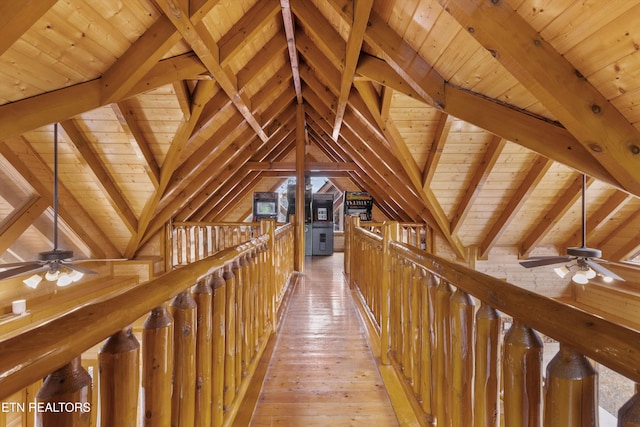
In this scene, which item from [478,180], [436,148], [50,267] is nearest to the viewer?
[50,267]

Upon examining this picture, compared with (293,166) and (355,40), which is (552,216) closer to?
(355,40)

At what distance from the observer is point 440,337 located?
1.26 metres

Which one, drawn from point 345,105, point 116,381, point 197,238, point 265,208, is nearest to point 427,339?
point 116,381

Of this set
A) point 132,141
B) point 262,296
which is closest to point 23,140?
point 132,141

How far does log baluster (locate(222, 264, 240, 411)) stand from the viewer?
4.71 ft

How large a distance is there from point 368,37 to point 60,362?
8.91 ft

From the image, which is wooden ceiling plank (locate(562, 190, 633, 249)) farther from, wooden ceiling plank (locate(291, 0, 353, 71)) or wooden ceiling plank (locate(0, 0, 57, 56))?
wooden ceiling plank (locate(0, 0, 57, 56))

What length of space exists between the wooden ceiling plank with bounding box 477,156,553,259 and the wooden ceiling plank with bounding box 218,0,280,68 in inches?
138

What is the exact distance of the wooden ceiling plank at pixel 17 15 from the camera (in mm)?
1499

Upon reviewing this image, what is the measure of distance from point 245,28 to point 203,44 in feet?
1.89

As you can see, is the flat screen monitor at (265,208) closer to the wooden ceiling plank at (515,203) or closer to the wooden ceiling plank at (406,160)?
the wooden ceiling plank at (406,160)

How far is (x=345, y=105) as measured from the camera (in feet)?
13.7

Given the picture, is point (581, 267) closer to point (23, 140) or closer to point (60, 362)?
point (60, 362)

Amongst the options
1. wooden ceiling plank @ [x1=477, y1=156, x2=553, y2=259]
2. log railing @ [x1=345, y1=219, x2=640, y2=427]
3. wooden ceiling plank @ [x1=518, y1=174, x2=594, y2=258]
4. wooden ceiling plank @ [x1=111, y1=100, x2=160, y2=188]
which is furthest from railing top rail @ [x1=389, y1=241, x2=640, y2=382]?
wooden ceiling plank @ [x1=518, y1=174, x2=594, y2=258]
